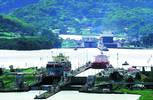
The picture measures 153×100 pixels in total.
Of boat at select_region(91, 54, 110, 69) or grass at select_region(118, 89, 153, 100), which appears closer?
grass at select_region(118, 89, 153, 100)

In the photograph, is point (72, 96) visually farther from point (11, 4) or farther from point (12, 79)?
point (11, 4)

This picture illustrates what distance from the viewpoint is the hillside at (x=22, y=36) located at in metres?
120

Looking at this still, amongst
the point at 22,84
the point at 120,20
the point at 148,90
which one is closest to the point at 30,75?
the point at 22,84

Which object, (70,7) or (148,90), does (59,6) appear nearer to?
(70,7)

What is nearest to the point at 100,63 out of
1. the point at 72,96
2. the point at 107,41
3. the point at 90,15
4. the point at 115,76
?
the point at 115,76

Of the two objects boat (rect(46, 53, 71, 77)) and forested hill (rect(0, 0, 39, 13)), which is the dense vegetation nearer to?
forested hill (rect(0, 0, 39, 13))

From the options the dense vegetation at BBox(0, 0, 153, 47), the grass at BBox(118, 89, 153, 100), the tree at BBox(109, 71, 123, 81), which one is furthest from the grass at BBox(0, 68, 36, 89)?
the dense vegetation at BBox(0, 0, 153, 47)

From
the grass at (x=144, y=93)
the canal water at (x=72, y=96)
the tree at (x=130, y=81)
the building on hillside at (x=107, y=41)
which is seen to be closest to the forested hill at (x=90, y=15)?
the building on hillside at (x=107, y=41)

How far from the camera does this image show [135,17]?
16088cm

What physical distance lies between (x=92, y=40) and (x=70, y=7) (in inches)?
1213

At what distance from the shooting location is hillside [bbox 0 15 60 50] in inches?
4744

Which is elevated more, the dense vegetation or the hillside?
the dense vegetation

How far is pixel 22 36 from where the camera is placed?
5103 inches

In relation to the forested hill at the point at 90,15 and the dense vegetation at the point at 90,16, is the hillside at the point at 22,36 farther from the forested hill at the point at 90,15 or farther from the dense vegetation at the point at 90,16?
the forested hill at the point at 90,15
